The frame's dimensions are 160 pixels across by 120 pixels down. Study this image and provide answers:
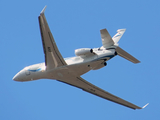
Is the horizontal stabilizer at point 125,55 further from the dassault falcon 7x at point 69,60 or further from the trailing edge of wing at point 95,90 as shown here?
the trailing edge of wing at point 95,90

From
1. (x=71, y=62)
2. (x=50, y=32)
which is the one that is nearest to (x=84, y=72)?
(x=71, y=62)

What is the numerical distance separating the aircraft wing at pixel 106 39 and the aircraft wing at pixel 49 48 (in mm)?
4886

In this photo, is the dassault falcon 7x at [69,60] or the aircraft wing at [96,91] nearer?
the dassault falcon 7x at [69,60]

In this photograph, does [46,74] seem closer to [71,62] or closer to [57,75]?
[57,75]

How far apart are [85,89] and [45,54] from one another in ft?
30.5

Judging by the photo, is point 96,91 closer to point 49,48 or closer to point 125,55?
point 125,55

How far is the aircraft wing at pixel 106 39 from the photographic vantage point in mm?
31844

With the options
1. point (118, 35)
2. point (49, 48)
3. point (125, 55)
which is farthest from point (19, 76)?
point (125, 55)

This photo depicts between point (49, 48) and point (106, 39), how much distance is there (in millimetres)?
5933

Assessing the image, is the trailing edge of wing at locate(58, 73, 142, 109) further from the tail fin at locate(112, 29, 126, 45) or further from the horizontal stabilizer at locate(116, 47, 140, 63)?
the horizontal stabilizer at locate(116, 47, 140, 63)

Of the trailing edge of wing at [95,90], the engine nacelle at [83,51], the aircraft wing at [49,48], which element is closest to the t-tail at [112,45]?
the engine nacelle at [83,51]

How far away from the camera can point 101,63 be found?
3419 centimetres

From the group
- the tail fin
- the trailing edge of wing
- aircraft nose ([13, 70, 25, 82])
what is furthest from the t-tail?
aircraft nose ([13, 70, 25, 82])

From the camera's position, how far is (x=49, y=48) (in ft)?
108
